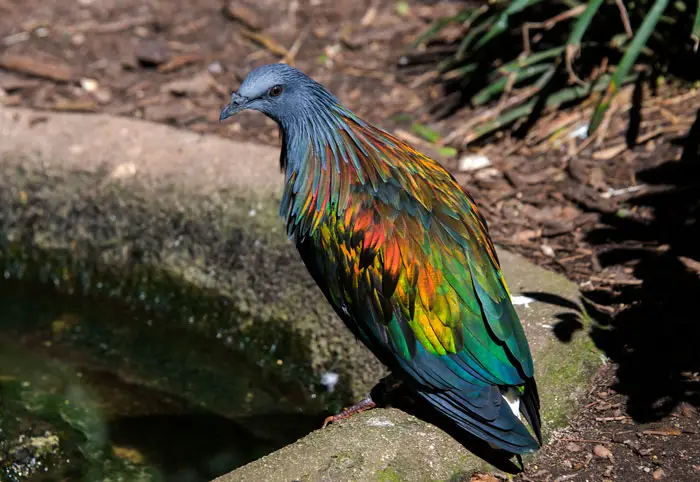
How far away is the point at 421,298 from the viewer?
3416 millimetres

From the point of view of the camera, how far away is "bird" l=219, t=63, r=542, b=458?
3.32 meters

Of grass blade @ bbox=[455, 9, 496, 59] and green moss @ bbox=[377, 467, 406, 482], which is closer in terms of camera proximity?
green moss @ bbox=[377, 467, 406, 482]

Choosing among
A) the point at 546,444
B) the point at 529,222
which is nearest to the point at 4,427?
the point at 546,444

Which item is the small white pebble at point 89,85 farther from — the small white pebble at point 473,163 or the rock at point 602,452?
the rock at point 602,452

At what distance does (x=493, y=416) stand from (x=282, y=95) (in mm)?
1648

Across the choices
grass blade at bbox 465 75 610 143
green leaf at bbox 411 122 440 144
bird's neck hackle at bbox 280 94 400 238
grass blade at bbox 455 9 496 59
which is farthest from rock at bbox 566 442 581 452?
grass blade at bbox 455 9 496 59

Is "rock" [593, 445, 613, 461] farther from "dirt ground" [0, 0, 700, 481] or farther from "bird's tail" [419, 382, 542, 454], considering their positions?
"bird's tail" [419, 382, 542, 454]

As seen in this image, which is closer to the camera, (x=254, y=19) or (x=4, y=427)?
(x=4, y=427)

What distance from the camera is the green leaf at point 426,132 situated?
6023mm

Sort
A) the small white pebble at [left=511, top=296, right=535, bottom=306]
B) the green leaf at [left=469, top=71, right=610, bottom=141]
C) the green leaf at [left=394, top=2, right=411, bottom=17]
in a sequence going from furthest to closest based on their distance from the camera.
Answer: the green leaf at [left=394, top=2, right=411, bottom=17] → the green leaf at [left=469, top=71, right=610, bottom=141] → the small white pebble at [left=511, top=296, right=535, bottom=306]

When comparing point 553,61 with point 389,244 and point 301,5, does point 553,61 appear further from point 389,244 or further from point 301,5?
point 389,244

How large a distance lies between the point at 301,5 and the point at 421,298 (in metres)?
4.75

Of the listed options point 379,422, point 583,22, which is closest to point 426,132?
point 583,22

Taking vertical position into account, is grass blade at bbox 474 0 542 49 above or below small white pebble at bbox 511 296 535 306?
above
